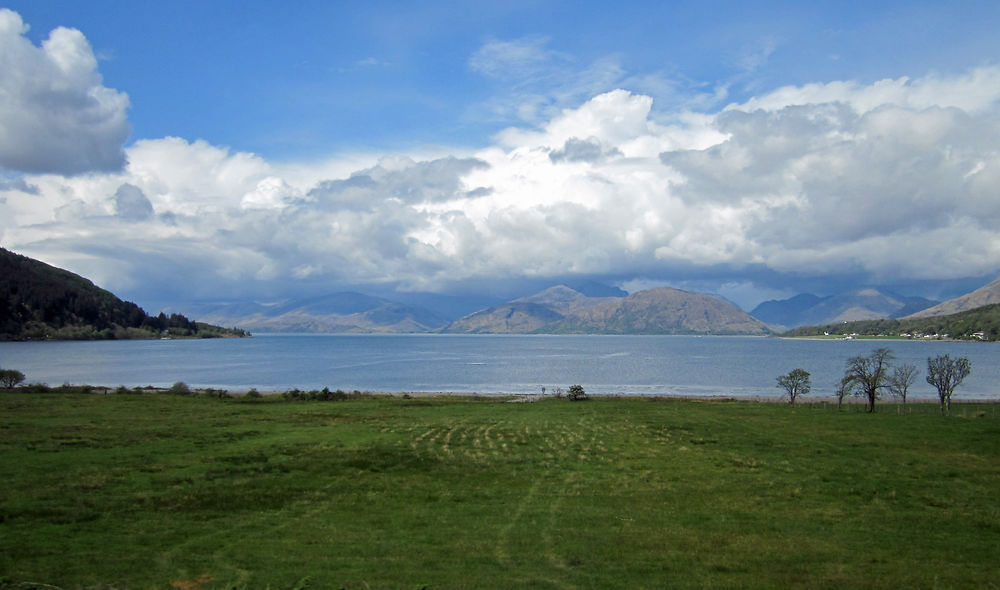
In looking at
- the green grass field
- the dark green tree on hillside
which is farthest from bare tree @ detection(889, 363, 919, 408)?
the dark green tree on hillside

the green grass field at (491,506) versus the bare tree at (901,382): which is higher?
the bare tree at (901,382)

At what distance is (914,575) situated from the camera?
1650 cm

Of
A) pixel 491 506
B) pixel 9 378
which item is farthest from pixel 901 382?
pixel 9 378

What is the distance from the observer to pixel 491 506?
80.2 ft

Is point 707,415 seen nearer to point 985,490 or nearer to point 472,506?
point 985,490

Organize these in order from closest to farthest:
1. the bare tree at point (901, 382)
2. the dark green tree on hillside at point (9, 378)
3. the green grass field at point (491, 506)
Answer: the green grass field at point (491, 506) < the bare tree at point (901, 382) < the dark green tree on hillside at point (9, 378)

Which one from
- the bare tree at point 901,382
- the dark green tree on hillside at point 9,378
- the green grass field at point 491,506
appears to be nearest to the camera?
the green grass field at point 491,506

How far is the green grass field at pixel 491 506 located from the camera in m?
16.7

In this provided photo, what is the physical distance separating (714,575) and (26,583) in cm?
1835

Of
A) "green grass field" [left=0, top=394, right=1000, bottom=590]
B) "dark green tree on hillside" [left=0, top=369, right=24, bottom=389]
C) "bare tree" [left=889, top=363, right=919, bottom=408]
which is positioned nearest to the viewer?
"green grass field" [left=0, top=394, right=1000, bottom=590]

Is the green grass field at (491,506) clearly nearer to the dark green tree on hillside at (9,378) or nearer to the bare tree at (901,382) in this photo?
the bare tree at (901,382)

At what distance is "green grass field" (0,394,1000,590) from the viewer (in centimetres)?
1666

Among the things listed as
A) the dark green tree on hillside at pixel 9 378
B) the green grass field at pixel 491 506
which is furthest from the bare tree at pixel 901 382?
the dark green tree on hillside at pixel 9 378

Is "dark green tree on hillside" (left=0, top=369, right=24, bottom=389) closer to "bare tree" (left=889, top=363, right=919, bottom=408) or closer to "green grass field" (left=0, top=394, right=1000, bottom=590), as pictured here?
"green grass field" (left=0, top=394, right=1000, bottom=590)
